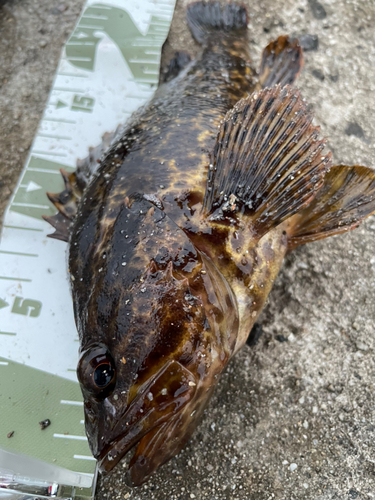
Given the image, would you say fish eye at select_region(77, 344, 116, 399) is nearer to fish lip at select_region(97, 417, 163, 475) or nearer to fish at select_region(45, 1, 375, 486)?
fish at select_region(45, 1, 375, 486)

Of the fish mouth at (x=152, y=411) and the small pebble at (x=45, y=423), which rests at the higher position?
the fish mouth at (x=152, y=411)

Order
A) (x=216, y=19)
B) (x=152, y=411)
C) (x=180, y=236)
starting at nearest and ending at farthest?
1. (x=152, y=411)
2. (x=180, y=236)
3. (x=216, y=19)

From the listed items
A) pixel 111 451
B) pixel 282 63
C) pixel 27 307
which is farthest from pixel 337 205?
pixel 27 307

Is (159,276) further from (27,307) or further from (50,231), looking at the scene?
(50,231)

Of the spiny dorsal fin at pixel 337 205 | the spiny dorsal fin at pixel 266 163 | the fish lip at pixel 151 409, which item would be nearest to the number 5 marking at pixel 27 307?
the fish lip at pixel 151 409

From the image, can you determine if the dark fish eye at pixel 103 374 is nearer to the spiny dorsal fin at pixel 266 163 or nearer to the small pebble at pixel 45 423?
the spiny dorsal fin at pixel 266 163

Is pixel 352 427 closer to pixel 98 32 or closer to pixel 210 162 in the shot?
pixel 210 162
